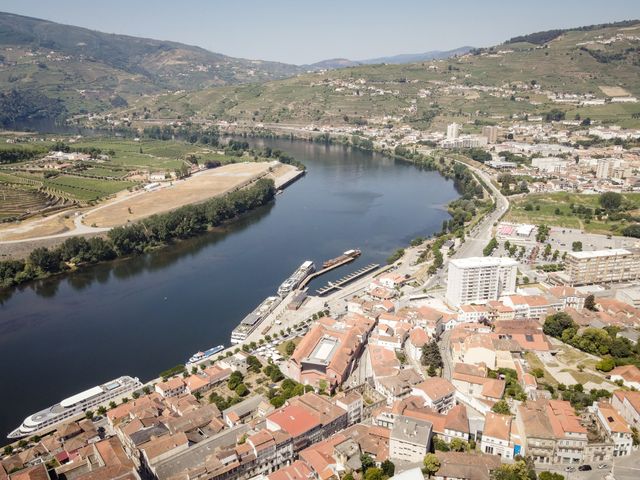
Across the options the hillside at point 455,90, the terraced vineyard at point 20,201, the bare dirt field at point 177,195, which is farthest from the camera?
the hillside at point 455,90

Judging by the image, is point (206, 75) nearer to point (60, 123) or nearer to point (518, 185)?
point (60, 123)

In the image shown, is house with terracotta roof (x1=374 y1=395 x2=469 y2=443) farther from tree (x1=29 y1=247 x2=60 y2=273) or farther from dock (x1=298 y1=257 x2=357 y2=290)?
tree (x1=29 y1=247 x2=60 y2=273)

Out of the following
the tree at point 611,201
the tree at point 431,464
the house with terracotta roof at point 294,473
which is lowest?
the house with terracotta roof at point 294,473

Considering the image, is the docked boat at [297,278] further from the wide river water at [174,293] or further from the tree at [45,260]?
A: the tree at [45,260]

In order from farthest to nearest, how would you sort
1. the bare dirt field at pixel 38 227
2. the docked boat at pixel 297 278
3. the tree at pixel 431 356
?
the bare dirt field at pixel 38 227 < the docked boat at pixel 297 278 < the tree at pixel 431 356

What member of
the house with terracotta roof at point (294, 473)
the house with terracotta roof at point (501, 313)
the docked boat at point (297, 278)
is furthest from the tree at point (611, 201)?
the house with terracotta roof at point (294, 473)

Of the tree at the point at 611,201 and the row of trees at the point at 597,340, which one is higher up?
the tree at the point at 611,201

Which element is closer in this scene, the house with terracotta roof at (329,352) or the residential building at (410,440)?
the residential building at (410,440)

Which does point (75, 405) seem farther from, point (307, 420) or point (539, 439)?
point (539, 439)
